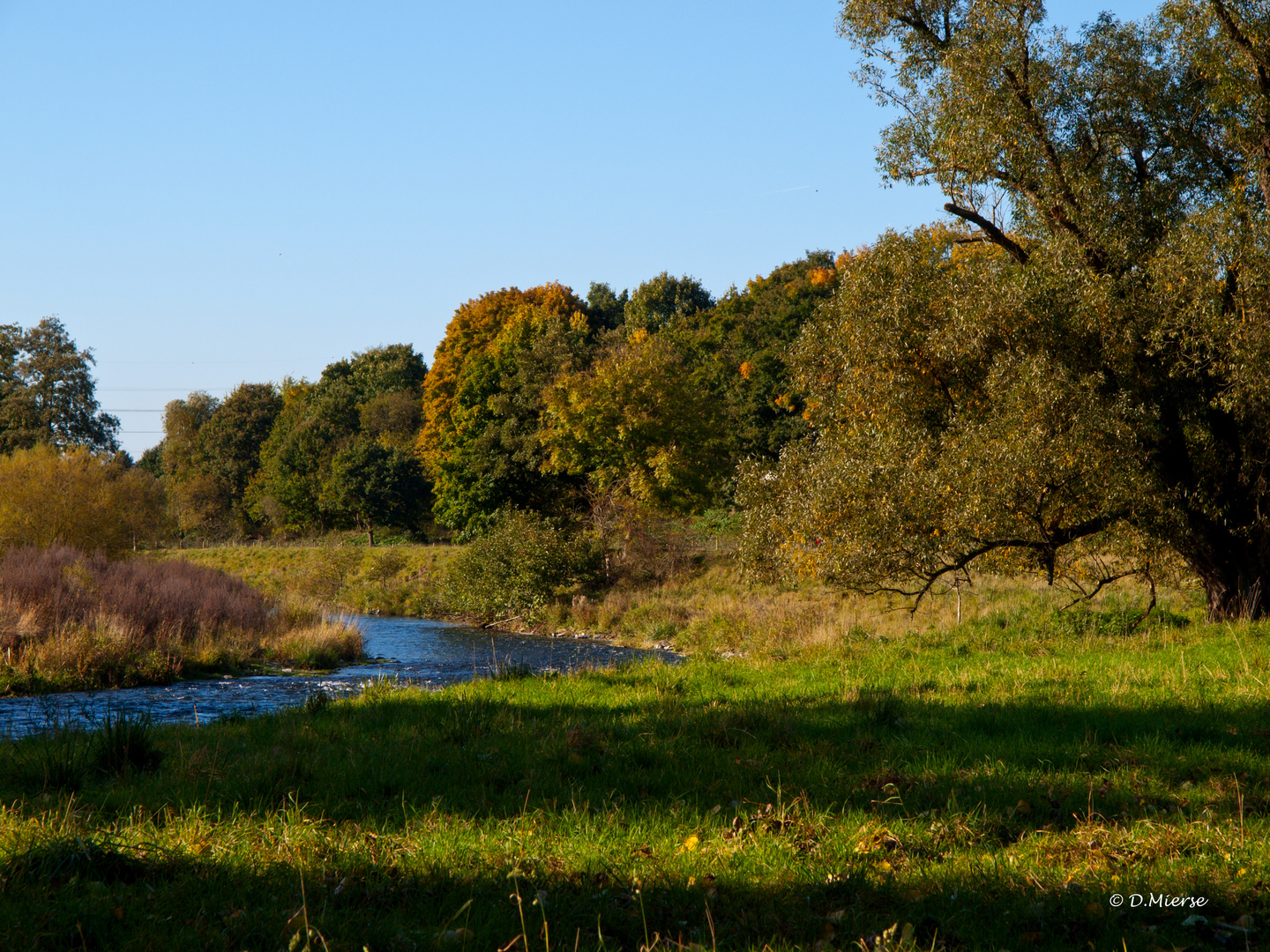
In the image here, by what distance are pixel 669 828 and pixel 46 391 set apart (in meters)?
67.6

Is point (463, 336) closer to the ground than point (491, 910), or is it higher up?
higher up

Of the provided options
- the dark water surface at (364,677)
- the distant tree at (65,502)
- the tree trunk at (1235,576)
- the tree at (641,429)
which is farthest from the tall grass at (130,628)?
the tree trunk at (1235,576)

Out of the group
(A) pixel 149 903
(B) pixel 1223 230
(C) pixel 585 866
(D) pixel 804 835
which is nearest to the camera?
(A) pixel 149 903

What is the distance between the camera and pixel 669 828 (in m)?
5.14

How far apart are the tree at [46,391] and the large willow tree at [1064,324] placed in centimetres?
5841

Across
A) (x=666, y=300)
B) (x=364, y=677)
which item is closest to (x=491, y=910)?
(x=364, y=677)

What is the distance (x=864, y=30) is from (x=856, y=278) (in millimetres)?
4486

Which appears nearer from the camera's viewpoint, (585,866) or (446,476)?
(585,866)

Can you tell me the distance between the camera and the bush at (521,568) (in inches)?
1277

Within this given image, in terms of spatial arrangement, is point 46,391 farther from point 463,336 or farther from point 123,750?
point 123,750

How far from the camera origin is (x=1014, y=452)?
1224cm

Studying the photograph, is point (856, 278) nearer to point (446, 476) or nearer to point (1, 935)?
point (1, 935)

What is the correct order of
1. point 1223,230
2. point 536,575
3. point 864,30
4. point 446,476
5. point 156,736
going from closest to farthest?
point 156,736
point 1223,230
point 864,30
point 536,575
point 446,476

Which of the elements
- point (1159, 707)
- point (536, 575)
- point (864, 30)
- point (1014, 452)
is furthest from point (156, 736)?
point (536, 575)
